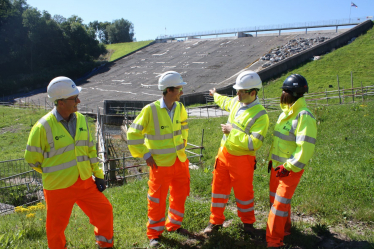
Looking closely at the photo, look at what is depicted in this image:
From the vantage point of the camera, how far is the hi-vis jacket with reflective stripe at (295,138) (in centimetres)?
344

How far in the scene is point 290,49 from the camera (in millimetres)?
33500

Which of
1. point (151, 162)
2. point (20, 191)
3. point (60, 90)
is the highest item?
point (60, 90)

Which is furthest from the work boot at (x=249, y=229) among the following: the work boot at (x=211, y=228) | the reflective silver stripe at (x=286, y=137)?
the reflective silver stripe at (x=286, y=137)

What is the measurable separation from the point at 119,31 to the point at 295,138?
8009cm

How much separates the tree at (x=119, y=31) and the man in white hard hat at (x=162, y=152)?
78558mm

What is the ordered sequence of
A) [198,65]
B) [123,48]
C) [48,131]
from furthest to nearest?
[123,48] < [198,65] < [48,131]

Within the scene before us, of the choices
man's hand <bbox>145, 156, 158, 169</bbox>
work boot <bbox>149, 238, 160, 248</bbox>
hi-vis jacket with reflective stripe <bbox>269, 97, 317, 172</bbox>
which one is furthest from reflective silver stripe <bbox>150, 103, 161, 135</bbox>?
hi-vis jacket with reflective stripe <bbox>269, 97, 317, 172</bbox>

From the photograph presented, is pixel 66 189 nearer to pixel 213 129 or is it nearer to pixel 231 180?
pixel 231 180

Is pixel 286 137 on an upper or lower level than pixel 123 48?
lower

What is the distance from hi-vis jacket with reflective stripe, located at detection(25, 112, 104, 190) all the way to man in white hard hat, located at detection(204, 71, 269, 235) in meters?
1.87

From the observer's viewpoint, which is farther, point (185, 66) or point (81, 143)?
point (185, 66)

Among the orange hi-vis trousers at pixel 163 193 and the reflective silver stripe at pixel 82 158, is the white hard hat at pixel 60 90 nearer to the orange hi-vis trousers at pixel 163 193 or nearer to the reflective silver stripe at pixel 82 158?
the reflective silver stripe at pixel 82 158

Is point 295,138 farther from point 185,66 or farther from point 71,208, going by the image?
point 185,66

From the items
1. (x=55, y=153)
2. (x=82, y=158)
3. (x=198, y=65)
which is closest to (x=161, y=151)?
(x=82, y=158)
